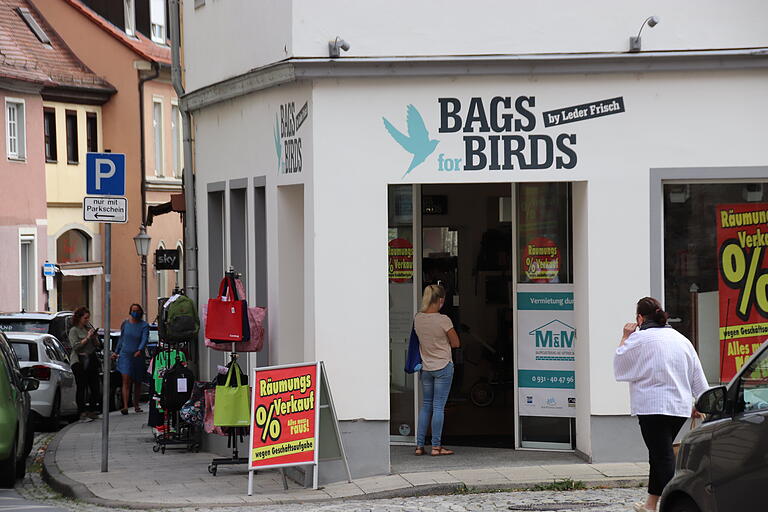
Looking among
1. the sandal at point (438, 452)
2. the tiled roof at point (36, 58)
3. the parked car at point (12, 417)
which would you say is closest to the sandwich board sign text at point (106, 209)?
the parked car at point (12, 417)

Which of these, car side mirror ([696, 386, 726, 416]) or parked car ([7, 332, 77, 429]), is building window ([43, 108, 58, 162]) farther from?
car side mirror ([696, 386, 726, 416])

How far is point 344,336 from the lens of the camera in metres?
13.7

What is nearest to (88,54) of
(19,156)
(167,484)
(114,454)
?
(19,156)

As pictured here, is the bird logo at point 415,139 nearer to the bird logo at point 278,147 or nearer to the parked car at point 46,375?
the bird logo at point 278,147

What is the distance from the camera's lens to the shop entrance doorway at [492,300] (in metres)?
14.8

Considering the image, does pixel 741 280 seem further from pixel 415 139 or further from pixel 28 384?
pixel 28 384

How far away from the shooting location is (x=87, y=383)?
24.8m

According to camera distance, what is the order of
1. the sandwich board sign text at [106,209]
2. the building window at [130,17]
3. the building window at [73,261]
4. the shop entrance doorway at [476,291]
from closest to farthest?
1. the sandwich board sign text at [106,209]
2. the shop entrance doorway at [476,291]
3. the building window at [73,261]
4. the building window at [130,17]

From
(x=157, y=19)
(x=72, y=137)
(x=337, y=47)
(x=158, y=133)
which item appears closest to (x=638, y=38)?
(x=337, y=47)

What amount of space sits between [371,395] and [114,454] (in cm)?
501

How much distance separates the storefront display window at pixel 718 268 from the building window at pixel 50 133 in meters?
34.1

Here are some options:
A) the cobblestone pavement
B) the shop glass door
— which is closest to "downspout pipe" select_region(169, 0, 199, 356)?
the shop glass door

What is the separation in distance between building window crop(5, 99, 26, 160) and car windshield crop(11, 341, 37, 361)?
21.2 metres

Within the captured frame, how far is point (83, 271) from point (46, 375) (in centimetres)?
2487
